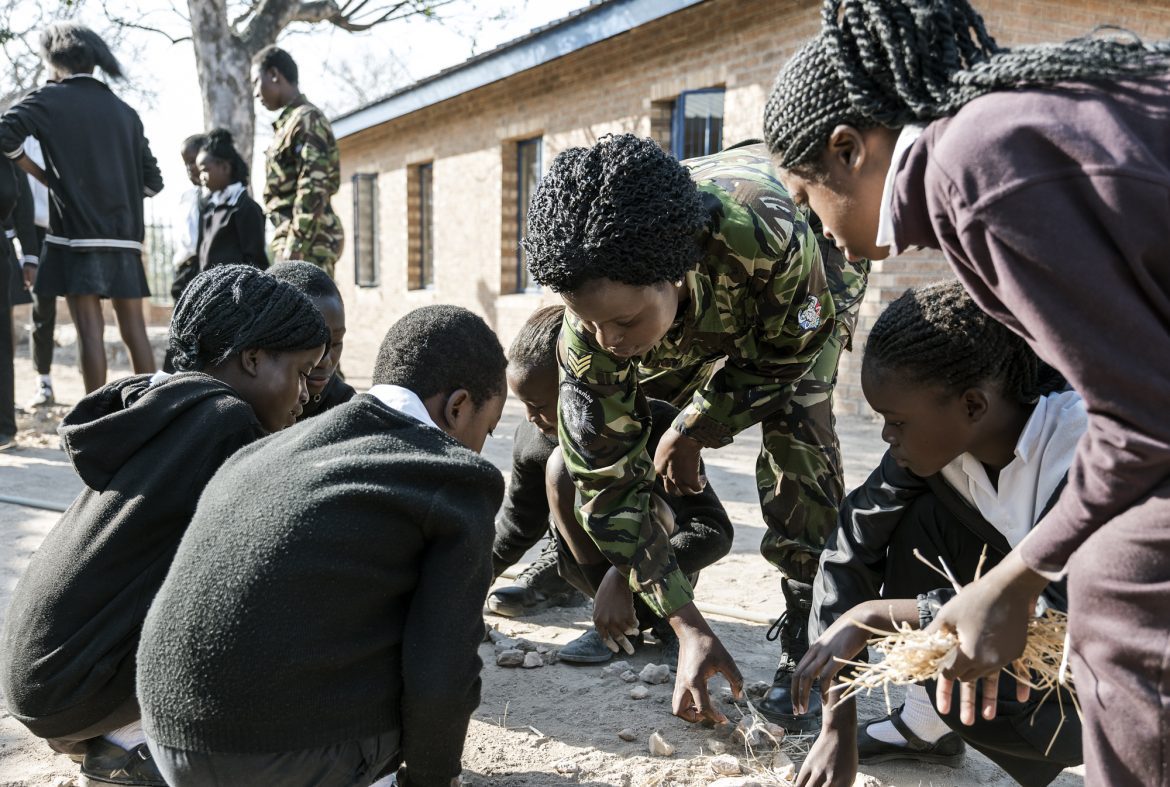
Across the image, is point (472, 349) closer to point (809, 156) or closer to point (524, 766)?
point (809, 156)

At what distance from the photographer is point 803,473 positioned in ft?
9.68

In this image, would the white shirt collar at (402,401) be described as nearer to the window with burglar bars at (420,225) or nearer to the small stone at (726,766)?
the small stone at (726,766)

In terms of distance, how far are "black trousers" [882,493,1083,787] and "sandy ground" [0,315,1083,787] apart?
0.33 m

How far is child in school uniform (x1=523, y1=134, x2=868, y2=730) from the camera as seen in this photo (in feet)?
7.18

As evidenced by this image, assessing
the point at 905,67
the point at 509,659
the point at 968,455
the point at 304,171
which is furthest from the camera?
the point at 304,171

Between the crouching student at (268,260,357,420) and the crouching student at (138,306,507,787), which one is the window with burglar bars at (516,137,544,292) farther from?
the crouching student at (138,306,507,787)

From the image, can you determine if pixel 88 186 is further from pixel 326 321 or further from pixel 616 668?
pixel 616 668

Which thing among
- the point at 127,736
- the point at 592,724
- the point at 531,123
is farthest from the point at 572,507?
the point at 531,123

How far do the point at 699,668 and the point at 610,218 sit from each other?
103cm

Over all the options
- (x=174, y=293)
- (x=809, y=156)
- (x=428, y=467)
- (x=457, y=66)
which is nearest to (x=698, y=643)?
(x=428, y=467)

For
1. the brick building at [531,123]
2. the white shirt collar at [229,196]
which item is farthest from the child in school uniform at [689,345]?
the brick building at [531,123]

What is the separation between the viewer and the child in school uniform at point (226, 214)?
20.4ft

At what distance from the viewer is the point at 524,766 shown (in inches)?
102

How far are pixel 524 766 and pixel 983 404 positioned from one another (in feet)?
4.77
